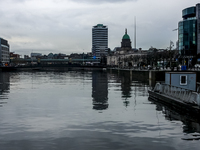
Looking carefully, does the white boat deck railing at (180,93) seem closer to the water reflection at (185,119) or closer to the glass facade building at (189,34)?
the water reflection at (185,119)

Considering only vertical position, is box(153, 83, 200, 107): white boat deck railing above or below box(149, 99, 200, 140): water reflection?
above

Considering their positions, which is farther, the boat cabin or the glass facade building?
the glass facade building

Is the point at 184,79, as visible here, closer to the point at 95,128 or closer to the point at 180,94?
the point at 180,94

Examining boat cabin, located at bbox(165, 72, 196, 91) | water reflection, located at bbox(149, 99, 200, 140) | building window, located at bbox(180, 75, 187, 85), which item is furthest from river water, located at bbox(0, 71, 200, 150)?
building window, located at bbox(180, 75, 187, 85)

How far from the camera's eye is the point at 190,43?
13938cm

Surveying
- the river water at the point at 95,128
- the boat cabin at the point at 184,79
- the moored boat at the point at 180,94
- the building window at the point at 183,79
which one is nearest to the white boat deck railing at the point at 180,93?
the moored boat at the point at 180,94

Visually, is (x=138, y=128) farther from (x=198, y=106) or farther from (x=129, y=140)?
(x=198, y=106)

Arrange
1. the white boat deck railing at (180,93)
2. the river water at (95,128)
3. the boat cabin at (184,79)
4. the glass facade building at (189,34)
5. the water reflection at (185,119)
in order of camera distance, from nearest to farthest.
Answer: the river water at (95,128), the water reflection at (185,119), the white boat deck railing at (180,93), the boat cabin at (184,79), the glass facade building at (189,34)

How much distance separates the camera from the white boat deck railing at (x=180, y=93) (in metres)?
26.9

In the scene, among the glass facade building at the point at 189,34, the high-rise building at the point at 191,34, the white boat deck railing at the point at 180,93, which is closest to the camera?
the white boat deck railing at the point at 180,93

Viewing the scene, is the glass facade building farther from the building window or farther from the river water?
the river water

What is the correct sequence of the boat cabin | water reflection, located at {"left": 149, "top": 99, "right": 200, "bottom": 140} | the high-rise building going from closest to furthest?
water reflection, located at {"left": 149, "top": 99, "right": 200, "bottom": 140}, the boat cabin, the high-rise building

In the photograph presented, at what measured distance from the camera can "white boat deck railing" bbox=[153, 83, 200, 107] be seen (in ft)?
88.2

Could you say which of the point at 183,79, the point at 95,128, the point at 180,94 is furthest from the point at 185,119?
the point at 183,79
